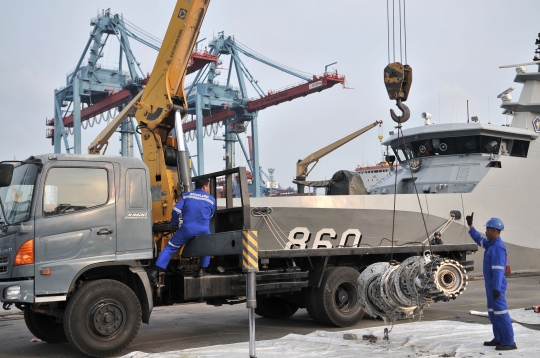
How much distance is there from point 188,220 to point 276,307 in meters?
3.38

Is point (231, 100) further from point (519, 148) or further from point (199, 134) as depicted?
point (519, 148)

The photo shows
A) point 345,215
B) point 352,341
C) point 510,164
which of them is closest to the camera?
point 352,341

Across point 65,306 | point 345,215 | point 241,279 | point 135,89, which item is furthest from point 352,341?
point 135,89

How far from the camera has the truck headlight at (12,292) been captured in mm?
6777

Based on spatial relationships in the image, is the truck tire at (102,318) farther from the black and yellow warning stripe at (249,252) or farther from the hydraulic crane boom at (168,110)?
the hydraulic crane boom at (168,110)

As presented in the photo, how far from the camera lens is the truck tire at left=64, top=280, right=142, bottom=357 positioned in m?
6.98

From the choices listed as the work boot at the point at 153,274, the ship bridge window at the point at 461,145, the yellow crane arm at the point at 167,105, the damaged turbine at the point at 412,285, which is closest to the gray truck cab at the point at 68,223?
the work boot at the point at 153,274

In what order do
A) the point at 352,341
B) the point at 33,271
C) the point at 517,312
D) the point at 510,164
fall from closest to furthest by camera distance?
the point at 33,271
the point at 352,341
the point at 517,312
the point at 510,164

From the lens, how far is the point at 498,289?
6.73 m

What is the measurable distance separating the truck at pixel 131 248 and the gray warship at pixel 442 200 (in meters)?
3.58

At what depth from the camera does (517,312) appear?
994 cm

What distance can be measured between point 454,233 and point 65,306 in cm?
1165

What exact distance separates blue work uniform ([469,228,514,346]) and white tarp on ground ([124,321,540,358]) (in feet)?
0.66

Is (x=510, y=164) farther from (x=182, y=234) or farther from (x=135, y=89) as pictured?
(x=135, y=89)
